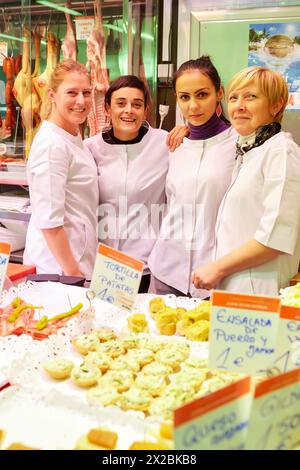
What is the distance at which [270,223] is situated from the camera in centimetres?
209

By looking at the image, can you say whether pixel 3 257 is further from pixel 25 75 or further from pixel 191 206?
pixel 25 75

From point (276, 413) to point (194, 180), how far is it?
5.32 feet

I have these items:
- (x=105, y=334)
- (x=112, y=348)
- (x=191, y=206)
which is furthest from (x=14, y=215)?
(x=112, y=348)

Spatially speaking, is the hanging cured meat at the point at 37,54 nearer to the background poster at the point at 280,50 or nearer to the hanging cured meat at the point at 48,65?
the hanging cured meat at the point at 48,65

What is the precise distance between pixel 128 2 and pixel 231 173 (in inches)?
64.0

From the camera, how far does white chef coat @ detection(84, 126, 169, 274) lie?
2.75m

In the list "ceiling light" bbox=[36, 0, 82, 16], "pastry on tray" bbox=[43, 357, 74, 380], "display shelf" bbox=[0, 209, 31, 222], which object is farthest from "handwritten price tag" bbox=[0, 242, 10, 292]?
"ceiling light" bbox=[36, 0, 82, 16]

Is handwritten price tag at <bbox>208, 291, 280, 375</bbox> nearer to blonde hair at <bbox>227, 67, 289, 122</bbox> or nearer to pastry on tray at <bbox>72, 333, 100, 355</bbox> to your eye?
pastry on tray at <bbox>72, 333, 100, 355</bbox>

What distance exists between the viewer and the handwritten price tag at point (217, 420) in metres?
0.88

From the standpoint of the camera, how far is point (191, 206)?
252cm

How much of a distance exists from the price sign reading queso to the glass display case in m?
1.89

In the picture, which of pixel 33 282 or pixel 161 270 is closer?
pixel 33 282
